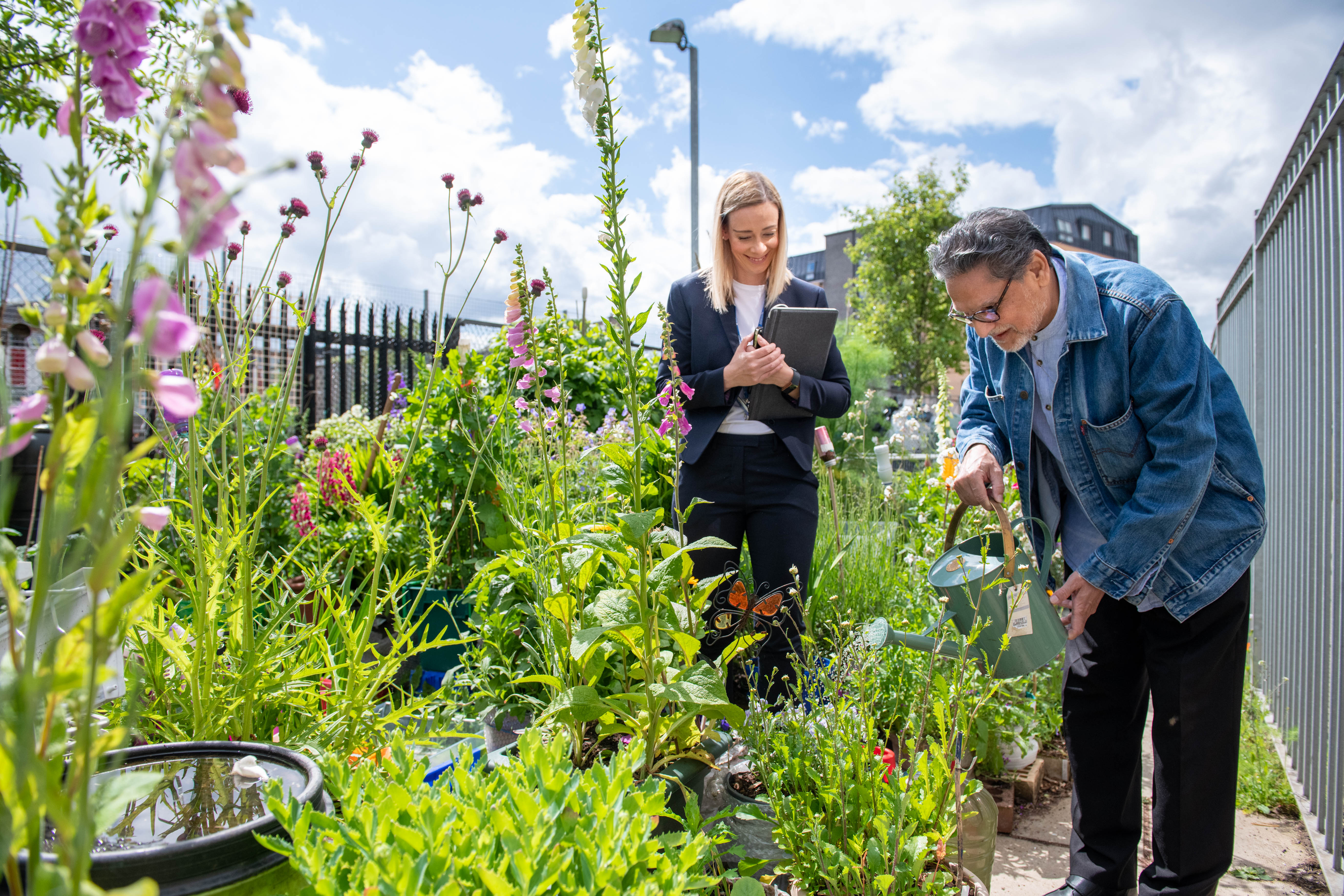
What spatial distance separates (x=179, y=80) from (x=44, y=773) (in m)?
0.37

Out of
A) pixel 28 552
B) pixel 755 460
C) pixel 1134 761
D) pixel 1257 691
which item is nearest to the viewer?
pixel 28 552

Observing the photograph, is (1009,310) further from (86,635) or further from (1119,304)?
(86,635)

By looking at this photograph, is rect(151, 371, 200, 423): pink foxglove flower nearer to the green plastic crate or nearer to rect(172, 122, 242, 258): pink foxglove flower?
rect(172, 122, 242, 258): pink foxglove flower

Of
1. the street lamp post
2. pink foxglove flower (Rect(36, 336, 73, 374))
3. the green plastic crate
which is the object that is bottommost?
the green plastic crate

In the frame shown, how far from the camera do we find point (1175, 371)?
5.16 ft

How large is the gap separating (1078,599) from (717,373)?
1047 mm

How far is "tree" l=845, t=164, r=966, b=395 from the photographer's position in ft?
55.0

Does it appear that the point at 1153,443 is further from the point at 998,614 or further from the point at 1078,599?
the point at 998,614

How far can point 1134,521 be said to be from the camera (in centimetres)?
156

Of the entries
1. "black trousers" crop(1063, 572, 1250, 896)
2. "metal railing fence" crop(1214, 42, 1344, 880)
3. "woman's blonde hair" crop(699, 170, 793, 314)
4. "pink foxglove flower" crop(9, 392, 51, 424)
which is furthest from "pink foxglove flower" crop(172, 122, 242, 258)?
"metal railing fence" crop(1214, 42, 1344, 880)

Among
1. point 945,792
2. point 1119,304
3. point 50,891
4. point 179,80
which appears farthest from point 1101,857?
point 179,80

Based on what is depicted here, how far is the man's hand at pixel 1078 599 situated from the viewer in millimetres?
1660

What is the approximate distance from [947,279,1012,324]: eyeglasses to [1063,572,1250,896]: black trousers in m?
0.71

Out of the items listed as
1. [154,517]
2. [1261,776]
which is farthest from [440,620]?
[1261,776]
